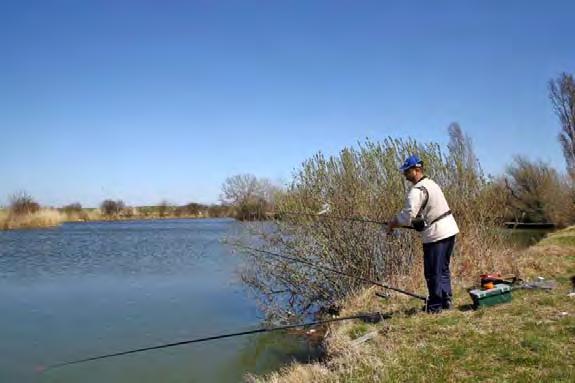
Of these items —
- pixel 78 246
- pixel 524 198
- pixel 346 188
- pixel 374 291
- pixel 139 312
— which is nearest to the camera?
pixel 374 291

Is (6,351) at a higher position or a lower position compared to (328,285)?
lower

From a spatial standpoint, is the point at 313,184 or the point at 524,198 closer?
the point at 313,184

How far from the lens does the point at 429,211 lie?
697 centimetres

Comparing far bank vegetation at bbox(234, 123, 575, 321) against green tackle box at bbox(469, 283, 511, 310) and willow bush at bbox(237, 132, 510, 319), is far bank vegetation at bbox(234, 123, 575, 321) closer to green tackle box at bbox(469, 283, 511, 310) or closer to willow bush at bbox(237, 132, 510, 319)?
willow bush at bbox(237, 132, 510, 319)

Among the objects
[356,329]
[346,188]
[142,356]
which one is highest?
[346,188]

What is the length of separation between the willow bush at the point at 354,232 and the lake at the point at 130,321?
3.84ft

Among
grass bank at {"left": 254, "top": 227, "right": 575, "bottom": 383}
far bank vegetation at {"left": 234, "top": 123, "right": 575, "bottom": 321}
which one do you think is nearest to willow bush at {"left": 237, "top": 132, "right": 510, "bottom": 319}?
far bank vegetation at {"left": 234, "top": 123, "right": 575, "bottom": 321}

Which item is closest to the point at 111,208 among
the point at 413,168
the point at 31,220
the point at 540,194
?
the point at 31,220

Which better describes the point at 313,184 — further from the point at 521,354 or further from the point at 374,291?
the point at 521,354

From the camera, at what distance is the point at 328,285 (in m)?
11.0

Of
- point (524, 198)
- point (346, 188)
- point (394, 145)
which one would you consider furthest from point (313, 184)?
point (524, 198)

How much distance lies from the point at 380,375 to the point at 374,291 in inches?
184

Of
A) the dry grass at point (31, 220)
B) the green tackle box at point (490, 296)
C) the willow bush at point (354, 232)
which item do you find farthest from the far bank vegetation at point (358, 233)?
the dry grass at point (31, 220)

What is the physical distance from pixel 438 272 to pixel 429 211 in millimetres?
825
